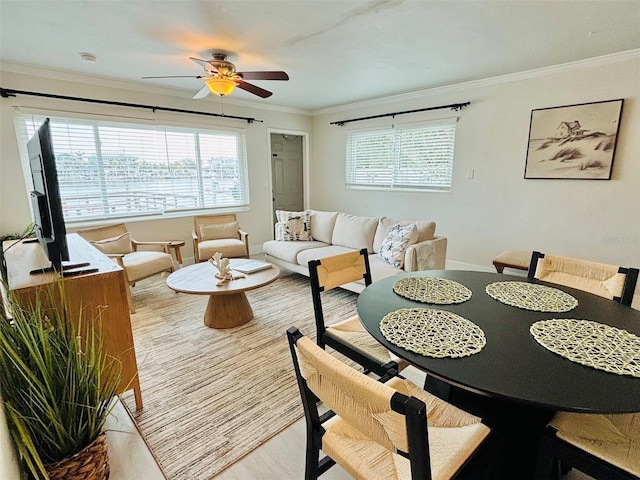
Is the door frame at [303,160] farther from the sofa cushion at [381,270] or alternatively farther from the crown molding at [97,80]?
the sofa cushion at [381,270]

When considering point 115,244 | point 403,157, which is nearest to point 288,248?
point 115,244

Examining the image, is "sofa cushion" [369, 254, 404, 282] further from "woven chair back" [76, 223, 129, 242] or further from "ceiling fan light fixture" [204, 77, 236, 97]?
"woven chair back" [76, 223, 129, 242]

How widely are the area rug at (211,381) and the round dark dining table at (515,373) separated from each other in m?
0.94

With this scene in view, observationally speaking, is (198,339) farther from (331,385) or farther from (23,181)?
(23,181)

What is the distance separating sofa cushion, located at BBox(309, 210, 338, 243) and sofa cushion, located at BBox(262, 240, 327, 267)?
0.11 m

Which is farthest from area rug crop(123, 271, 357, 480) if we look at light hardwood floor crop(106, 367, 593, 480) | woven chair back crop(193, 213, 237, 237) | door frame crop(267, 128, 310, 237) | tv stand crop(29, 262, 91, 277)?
door frame crop(267, 128, 310, 237)

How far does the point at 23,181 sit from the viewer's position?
3.47 metres

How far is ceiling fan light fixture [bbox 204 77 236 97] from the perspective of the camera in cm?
287

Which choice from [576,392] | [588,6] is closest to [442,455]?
[576,392]

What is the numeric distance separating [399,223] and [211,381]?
7.88 feet

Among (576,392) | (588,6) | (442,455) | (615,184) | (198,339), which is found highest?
(588,6)

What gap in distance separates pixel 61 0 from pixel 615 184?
4.95m

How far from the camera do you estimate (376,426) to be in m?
0.78

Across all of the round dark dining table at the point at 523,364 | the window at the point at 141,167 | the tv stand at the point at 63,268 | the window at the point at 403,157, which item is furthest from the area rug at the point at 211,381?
the window at the point at 403,157
